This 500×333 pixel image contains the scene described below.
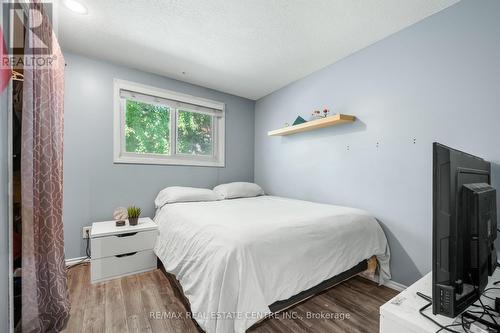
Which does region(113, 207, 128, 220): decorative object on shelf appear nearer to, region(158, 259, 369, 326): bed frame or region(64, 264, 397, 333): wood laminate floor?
region(64, 264, 397, 333): wood laminate floor

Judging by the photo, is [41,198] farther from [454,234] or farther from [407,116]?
[407,116]

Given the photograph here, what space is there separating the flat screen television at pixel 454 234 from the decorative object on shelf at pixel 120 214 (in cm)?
264

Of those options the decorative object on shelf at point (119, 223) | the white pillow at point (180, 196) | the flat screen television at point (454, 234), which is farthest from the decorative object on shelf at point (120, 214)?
the flat screen television at point (454, 234)

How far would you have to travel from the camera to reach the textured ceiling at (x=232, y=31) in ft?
5.62

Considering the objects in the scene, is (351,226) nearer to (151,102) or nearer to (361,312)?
(361,312)

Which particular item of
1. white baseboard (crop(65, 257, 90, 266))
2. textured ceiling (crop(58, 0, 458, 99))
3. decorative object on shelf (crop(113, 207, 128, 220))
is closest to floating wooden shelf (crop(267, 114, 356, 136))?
textured ceiling (crop(58, 0, 458, 99))

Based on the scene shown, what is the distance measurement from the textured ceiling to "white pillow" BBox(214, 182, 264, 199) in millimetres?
1580

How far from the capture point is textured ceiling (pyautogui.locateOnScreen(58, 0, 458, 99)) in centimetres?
171

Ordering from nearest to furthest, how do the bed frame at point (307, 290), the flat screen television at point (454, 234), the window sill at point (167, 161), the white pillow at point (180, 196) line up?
the flat screen television at point (454, 234)
the bed frame at point (307, 290)
the white pillow at point (180, 196)
the window sill at point (167, 161)

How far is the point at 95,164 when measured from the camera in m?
2.47

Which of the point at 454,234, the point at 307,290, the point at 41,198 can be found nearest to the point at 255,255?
the point at 307,290

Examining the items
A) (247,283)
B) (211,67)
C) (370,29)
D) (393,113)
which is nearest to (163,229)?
(247,283)

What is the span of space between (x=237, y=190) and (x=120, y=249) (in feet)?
5.09

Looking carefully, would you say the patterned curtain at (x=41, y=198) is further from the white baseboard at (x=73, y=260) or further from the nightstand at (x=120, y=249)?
the white baseboard at (x=73, y=260)
